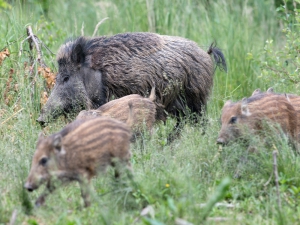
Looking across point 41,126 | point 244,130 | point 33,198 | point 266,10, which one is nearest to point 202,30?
point 266,10

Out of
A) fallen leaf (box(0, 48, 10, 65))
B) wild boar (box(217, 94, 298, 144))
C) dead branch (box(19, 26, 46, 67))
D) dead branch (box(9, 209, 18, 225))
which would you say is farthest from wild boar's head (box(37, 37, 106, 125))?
dead branch (box(9, 209, 18, 225))

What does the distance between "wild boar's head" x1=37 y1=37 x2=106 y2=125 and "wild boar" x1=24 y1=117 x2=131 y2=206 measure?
2830mm

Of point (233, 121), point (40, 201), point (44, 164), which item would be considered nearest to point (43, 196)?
point (40, 201)

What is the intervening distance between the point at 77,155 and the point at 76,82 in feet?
10.4

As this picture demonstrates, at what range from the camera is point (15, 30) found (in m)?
8.60

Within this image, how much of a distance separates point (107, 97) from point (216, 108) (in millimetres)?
1587

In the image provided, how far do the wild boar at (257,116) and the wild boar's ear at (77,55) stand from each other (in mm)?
2554

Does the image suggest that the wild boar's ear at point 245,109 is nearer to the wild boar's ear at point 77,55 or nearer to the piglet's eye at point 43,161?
the piglet's eye at point 43,161

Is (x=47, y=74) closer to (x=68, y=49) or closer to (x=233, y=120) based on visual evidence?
(x=68, y=49)

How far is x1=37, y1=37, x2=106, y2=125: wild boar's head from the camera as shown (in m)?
7.68

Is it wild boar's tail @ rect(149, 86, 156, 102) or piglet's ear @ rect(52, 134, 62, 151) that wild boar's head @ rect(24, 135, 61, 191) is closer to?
piglet's ear @ rect(52, 134, 62, 151)

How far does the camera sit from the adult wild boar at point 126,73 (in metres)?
7.66

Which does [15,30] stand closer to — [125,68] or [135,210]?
[125,68]

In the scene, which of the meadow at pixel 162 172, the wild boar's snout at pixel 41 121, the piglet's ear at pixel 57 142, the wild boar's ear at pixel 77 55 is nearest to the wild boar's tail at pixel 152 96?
the meadow at pixel 162 172
